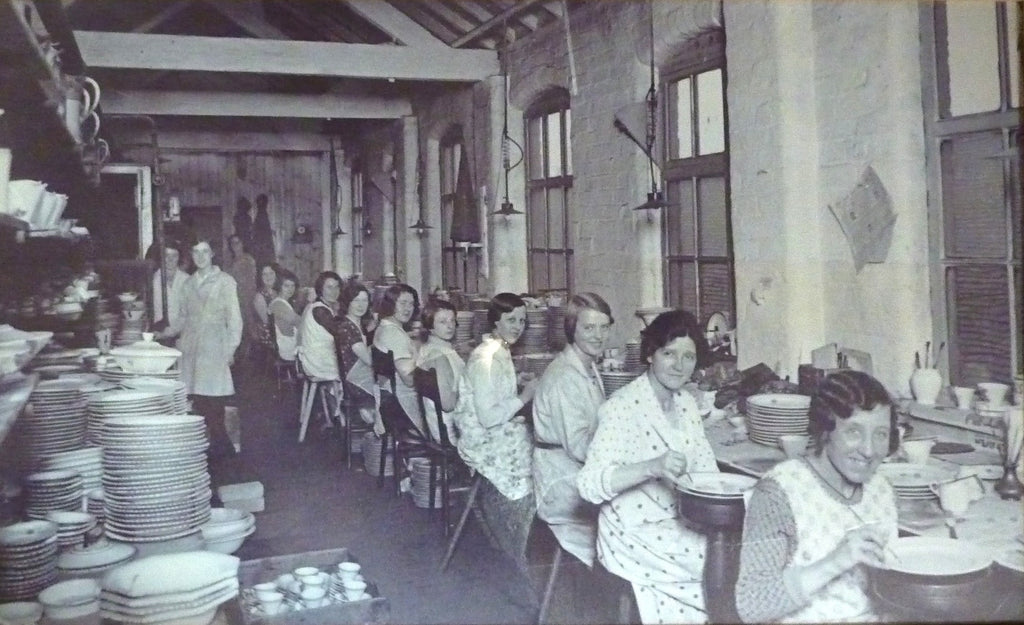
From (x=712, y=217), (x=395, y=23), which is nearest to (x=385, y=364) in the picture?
(x=712, y=217)

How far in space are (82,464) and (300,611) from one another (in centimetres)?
96

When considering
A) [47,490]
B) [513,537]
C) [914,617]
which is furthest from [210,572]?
Answer: [513,537]

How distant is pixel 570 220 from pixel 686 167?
155cm

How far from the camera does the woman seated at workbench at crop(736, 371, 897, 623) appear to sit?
6.19 ft

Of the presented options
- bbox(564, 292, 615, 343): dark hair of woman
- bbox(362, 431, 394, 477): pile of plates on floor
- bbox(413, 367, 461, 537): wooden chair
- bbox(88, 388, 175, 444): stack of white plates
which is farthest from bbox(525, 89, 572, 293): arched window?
bbox(88, 388, 175, 444): stack of white plates

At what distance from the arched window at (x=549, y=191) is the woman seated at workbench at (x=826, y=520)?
175 inches

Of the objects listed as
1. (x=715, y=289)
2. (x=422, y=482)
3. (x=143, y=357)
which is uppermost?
(x=715, y=289)

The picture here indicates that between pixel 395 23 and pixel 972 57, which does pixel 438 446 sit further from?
pixel 395 23

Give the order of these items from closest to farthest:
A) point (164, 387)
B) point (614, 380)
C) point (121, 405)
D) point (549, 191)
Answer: point (121, 405) < point (164, 387) < point (614, 380) < point (549, 191)

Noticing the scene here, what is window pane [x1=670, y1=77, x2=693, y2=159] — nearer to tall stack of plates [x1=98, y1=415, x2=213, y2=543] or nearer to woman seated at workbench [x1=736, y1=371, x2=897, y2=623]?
woman seated at workbench [x1=736, y1=371, x2=897, y2=623]

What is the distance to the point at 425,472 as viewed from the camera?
4.77 m

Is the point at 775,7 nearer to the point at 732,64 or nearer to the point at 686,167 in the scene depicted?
the point at 732,64

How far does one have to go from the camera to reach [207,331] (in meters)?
5.64

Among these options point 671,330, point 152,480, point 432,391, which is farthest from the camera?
point 432,391
